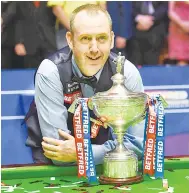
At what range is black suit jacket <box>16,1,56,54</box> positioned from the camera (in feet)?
18.7

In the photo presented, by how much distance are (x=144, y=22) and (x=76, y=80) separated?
2.15 metres

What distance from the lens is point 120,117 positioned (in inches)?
139

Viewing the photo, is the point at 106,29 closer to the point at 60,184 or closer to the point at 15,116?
the point at 60,184

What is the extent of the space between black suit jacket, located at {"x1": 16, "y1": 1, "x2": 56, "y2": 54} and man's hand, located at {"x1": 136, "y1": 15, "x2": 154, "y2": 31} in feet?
2.26

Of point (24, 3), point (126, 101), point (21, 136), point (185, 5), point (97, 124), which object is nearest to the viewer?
point (126, 101)

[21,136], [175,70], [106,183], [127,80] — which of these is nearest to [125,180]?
[106,183]

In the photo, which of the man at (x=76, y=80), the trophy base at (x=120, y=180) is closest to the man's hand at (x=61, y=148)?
the man at (x=76, y=80)

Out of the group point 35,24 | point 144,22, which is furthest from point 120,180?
point 144,22

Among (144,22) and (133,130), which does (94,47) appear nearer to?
(133,130)

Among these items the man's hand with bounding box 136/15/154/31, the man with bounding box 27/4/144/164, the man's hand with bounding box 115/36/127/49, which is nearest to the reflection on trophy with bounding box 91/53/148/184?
the man with bounding box 27/4/144/164

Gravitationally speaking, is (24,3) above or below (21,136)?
above

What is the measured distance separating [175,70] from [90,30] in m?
1.98

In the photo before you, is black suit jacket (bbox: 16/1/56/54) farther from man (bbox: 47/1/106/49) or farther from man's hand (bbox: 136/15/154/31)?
man's hand (bbox: 136/15/154/31)

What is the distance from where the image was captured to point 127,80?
3988mm
